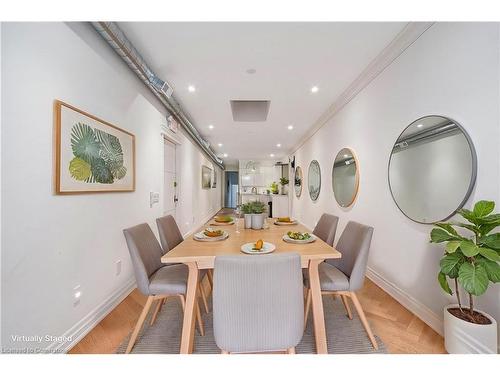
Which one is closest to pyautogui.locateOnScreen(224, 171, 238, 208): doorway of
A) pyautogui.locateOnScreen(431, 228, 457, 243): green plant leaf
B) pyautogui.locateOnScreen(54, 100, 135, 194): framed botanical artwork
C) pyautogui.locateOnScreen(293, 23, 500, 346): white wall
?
pyautogui.locateOnScreen(293, 23, 500, 346): white wall

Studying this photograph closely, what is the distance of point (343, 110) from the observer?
3.40 metres

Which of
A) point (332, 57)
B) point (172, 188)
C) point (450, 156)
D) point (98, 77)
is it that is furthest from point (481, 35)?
point (172, 188)

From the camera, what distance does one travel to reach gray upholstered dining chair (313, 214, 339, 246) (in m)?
2.12

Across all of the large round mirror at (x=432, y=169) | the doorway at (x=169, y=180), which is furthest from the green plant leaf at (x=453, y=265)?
the doorway at (x=169, y=180)

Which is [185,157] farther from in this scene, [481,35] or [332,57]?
[481,35]

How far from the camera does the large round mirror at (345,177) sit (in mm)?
3018

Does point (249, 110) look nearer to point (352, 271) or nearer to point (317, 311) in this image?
point (352, 271)

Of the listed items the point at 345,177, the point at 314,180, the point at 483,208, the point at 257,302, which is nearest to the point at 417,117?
the point at 483,208

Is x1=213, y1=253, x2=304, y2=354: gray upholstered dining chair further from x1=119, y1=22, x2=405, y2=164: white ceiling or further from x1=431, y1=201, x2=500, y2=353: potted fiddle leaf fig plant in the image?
x1=119, y1=22, x2=405, y2=164: white ceiling

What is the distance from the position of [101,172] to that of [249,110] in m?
2.96

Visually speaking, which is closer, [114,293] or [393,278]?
[114,293]

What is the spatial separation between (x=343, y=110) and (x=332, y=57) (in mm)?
1285

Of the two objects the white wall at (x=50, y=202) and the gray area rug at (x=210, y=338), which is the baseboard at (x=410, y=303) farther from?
the white wall at (x=50, y=202)

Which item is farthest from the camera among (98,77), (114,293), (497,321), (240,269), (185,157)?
(185,157)
